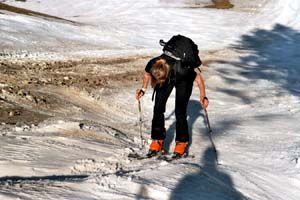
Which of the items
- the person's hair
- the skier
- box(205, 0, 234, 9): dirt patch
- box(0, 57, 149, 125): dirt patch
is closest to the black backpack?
the skier

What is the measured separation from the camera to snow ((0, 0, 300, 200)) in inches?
234

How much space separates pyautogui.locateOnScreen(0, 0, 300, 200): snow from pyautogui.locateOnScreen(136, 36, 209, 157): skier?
0.34 meters

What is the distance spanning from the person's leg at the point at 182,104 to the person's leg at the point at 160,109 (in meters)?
0.13

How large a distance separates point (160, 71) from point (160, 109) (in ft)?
2.51

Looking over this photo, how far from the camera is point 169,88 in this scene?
737cm

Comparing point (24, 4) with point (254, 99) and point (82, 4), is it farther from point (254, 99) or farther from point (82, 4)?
point (254, 99)

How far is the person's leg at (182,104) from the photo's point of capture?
24.1 feet

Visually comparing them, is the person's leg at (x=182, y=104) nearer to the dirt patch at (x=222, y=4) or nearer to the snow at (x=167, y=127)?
the snow at (x=167, y=127)

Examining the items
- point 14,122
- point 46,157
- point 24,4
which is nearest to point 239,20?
point 24,4

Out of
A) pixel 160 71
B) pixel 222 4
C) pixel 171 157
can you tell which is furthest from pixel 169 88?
pixel 222 4

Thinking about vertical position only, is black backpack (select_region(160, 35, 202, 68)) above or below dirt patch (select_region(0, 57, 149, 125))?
above

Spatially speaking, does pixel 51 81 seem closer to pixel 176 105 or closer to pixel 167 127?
pixel 167 127

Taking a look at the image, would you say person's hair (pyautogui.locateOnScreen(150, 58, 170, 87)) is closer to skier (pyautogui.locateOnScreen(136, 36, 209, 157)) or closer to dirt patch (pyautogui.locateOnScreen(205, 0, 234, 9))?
skier (pyautogui.locateOnScreen(136, 36, 209, 157))

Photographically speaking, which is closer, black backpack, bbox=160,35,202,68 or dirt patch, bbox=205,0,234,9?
black backpack, bbox=160,35,202,68
